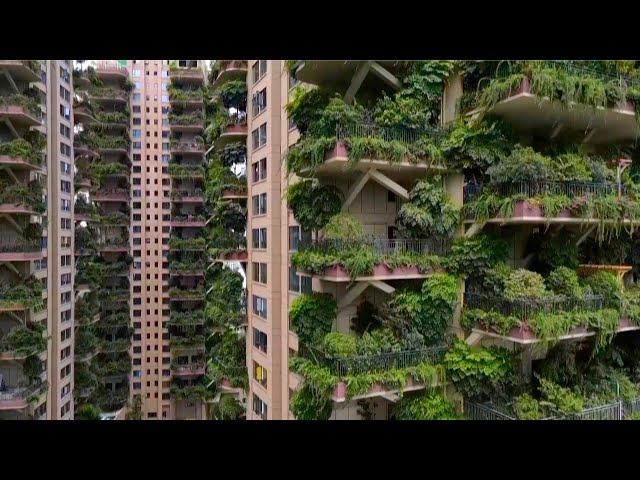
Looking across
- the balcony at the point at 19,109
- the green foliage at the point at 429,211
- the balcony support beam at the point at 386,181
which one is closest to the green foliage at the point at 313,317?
the green foliage at the point at 429,211

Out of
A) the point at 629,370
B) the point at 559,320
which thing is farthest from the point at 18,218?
the point at 629,370

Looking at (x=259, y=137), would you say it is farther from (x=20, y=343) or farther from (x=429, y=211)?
(x=20, y=343)

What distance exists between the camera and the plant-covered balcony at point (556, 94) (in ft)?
37.9

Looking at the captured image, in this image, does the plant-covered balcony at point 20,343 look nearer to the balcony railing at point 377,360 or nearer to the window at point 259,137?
the window at point 259,137

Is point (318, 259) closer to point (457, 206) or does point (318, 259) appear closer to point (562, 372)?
point (457, 206)

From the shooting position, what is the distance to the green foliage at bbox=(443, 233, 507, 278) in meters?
12.7

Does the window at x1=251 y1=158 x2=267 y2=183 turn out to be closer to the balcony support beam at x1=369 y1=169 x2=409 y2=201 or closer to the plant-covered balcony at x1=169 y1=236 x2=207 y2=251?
the balcony support beam at x1=369 y1=169 x2=409 y2=201

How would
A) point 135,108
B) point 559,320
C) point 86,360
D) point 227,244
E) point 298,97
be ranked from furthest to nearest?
point 135,108
point 86,360
point 227,244
point 298,97
point 559,320

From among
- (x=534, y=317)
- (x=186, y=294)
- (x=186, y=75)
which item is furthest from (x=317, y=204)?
(x=186, y=75)

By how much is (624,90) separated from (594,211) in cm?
326

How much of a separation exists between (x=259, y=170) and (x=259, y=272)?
4575 millimetres

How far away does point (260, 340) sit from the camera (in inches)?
846

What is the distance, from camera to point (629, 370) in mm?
14500

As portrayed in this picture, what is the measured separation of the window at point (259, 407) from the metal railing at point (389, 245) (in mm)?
10013
